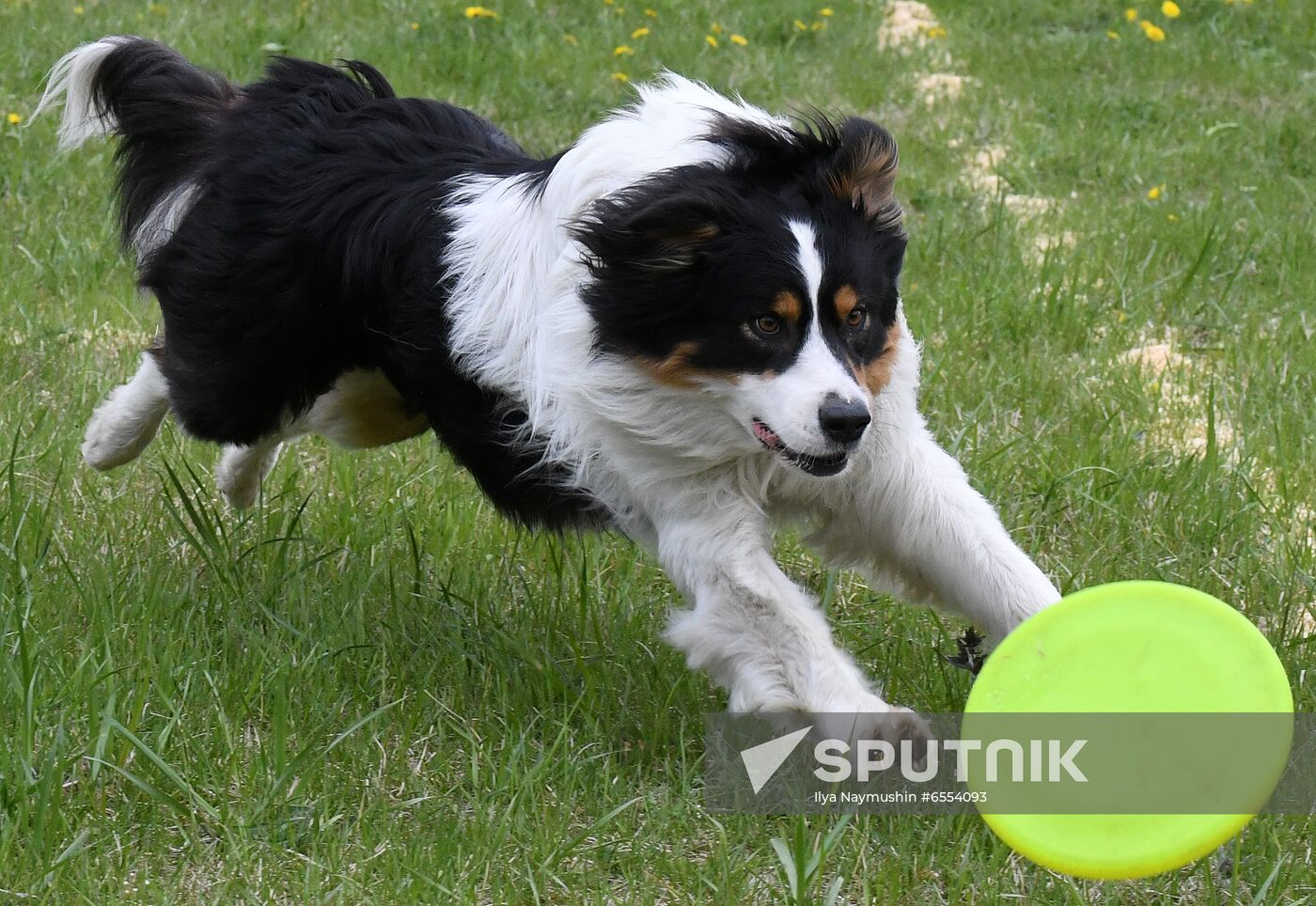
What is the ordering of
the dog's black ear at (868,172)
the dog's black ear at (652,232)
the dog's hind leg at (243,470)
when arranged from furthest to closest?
the dog's hind leg at (243,470) → the dog's black ear at (868,172) → the dog's black ear at (652,232)

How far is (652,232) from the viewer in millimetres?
3357

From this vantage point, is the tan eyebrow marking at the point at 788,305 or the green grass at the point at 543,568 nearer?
the green grass at the point at 543,568

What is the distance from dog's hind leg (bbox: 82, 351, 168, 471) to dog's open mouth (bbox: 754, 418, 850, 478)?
6.86 ft

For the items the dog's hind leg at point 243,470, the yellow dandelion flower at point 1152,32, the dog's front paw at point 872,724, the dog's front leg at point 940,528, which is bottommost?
the dog's hind leg at point 243,470

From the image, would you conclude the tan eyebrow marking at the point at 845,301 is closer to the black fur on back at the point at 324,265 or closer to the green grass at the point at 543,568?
the black fur on back at the point at 324,265

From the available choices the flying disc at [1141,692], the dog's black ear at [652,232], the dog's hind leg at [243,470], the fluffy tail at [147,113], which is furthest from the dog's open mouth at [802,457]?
the fluffy tail at [147,113]

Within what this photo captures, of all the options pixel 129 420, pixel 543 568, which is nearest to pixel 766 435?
pixel 543 568

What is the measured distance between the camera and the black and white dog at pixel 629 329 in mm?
3309

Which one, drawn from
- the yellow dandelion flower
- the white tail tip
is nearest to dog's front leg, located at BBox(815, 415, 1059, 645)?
the white tail tip

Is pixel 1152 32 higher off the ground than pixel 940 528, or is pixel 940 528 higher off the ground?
pixel 940 528

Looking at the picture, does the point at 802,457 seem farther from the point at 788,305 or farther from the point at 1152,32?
the point at 1152,32

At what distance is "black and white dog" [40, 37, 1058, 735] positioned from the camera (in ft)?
10.9

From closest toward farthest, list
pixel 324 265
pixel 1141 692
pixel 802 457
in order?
pixel 1141 692
pixel 802 457
pixel 324 265

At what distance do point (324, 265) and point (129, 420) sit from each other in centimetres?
115
